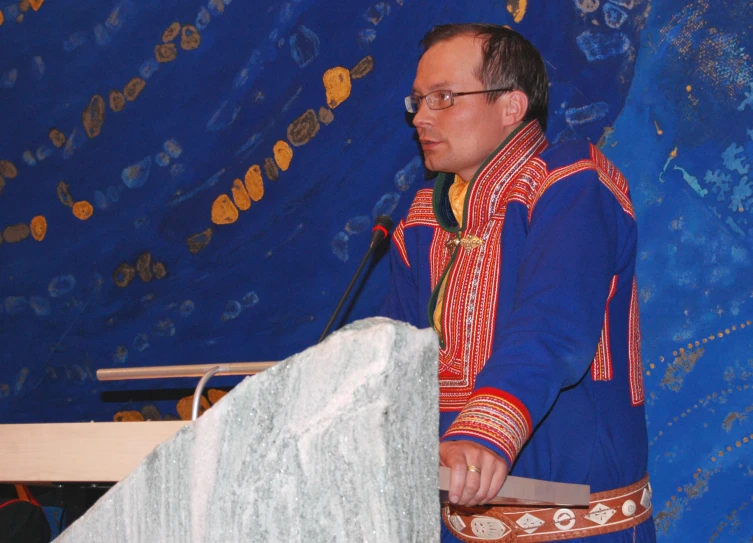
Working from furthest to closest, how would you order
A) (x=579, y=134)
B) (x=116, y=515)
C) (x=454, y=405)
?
(x=579, y=134), (x=454, y=405), (x=116, y=515)

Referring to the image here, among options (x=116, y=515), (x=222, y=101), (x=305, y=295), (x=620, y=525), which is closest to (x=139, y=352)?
(x=305, y=295)

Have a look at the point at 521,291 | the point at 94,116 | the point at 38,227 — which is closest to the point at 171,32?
the point at 94,116

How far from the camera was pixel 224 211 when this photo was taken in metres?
2.95

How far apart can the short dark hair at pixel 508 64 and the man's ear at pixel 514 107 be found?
0.04ft

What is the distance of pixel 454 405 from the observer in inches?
Result: 68.1

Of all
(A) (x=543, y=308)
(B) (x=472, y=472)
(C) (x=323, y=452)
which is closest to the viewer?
(C) (x=323, y=452)

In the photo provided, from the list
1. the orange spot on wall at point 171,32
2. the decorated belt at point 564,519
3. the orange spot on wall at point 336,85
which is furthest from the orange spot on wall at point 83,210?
the decorated belt at point 564,519

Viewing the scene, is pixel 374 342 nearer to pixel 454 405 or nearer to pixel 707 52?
pixel 454 405

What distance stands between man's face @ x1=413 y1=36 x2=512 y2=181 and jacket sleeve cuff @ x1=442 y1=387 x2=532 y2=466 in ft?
2.67

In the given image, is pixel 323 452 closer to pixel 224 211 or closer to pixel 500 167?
pixel 500 167

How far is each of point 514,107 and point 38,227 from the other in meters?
2.01

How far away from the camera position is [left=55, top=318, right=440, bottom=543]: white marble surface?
807 millimetres

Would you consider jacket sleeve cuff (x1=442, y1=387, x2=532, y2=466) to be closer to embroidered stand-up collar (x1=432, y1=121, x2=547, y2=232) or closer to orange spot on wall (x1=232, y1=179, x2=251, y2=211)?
embroidered stand-up collar (x1=432, y1=121, x2=547, y2=232)

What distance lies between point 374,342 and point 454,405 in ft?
3.16
